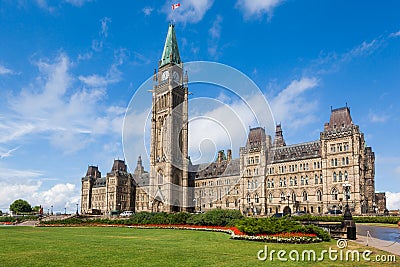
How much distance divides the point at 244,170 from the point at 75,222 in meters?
44.8

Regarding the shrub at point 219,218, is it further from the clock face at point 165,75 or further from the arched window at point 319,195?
the clock face at point 165,75

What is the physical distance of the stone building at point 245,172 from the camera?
230 ft

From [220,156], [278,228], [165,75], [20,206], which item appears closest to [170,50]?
[165,75]

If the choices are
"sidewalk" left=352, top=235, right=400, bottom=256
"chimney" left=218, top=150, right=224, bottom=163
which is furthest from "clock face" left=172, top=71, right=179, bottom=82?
"sidewalk" left=352, top=235, right=400, bottom=256

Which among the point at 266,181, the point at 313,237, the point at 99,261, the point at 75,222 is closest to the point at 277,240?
Result: the point at 313,237

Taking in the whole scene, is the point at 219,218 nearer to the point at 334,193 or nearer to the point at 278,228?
the point at 278,228

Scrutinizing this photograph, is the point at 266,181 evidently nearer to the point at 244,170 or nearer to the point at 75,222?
the point at 244,170

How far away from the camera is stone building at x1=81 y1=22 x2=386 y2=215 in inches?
2761

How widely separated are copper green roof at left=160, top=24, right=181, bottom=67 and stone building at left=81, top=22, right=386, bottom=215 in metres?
0.30

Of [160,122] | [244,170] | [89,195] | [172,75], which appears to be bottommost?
[89,195]

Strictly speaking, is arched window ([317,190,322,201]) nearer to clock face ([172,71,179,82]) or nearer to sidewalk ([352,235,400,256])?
sidewalk ([352,235,400,256])

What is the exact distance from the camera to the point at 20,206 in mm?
143750

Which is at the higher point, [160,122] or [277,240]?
[160,122]

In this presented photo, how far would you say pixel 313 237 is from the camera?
2147 centimetres
